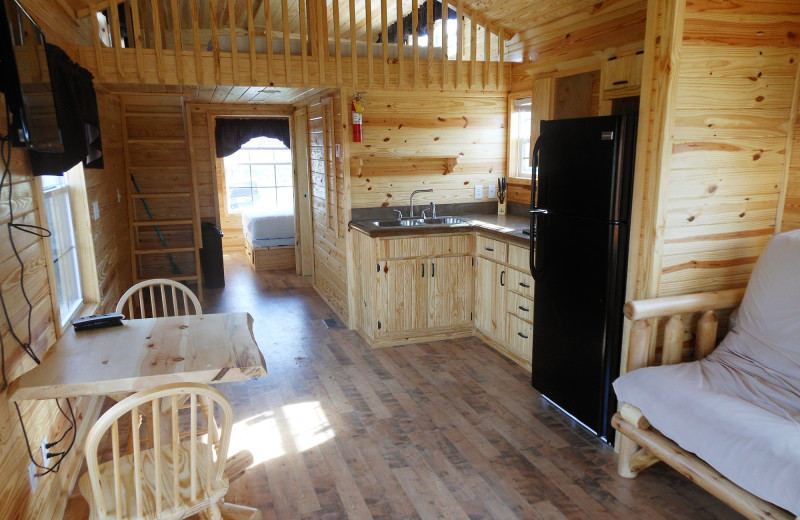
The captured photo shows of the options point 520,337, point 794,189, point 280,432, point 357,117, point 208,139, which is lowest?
point 280,432

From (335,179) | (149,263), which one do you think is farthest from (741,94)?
(149,263)

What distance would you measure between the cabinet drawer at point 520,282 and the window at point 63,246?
2.74 meters

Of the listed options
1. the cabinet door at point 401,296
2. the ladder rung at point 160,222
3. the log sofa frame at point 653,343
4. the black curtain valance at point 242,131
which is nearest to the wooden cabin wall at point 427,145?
the cabinet door at point 401,296

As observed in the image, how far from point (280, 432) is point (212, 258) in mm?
3710

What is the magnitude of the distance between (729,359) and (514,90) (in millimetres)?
3012

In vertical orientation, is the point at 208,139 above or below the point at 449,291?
above

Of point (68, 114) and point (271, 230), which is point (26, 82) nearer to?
point (68, 114)

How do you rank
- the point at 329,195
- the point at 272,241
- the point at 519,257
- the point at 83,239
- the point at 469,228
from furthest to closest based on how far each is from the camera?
the point at 272,241
the point at 329,195
the point at 469,228
the point at 519,257
the point at 83,239

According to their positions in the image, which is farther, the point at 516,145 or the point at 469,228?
the point at 516,145

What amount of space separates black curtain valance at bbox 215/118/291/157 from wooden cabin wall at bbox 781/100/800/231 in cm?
700

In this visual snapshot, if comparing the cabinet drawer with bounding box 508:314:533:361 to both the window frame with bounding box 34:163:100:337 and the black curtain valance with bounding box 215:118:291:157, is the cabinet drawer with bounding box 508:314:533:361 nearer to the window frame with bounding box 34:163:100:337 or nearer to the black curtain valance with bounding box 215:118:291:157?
the window frame with bounding box 34:163:100:337

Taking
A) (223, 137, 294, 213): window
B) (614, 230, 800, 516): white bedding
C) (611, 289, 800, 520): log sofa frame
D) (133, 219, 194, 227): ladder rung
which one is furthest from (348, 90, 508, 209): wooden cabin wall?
(223, 137, 294, 213): window

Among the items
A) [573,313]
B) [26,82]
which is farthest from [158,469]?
[573,313]

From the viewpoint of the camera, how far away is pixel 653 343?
2719 millimetres
